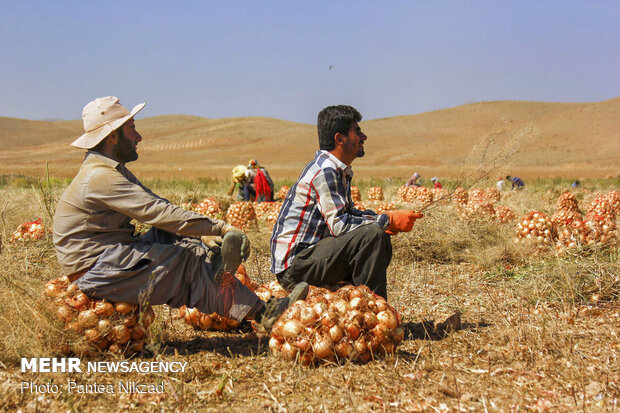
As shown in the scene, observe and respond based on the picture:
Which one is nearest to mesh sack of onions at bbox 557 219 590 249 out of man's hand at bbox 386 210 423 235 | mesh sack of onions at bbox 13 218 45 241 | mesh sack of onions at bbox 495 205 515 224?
mesh sack of onions at bbox 495 205 515 224

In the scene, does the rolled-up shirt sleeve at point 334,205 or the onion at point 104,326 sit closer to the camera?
the onion at point 104,326

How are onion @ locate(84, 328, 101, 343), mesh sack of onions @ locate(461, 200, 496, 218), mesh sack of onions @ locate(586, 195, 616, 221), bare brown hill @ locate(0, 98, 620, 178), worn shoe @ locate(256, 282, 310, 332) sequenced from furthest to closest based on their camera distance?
bare brown hill @ locate(0, 98, 620, 178), mesh sack of onions @ locate(461, 200, 496, 218), mesh sack of onions @ locate(586, 195, 616, 221), worn shoe @ locate(256, 282, 310, 332), onion @ locate(84, 328, 101, 343)

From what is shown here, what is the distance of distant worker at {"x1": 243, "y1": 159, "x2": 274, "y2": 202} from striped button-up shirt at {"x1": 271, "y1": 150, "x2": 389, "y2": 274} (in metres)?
6.76

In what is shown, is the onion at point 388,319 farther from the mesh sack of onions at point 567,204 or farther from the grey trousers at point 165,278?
the mesh sack of onions at point 567,204

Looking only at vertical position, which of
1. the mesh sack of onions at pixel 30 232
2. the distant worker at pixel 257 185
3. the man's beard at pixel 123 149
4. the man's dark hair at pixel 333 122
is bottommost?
the mesh sack of onions at pixel 30 232

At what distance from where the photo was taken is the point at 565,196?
29.3 feet

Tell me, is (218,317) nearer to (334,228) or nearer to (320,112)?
(334,228)

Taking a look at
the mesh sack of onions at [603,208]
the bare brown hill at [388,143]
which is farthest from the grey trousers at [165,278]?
the bare brown hill at [388,143]

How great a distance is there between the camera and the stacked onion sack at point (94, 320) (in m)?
3.07

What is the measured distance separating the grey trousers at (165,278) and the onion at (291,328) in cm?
47

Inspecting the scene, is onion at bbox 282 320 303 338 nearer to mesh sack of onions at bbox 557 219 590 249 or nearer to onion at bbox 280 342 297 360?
onion at bbox 280 342 297 360

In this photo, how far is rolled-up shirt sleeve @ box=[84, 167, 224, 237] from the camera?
3078mm

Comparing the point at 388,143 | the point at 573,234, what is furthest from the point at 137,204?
the point at 388,143

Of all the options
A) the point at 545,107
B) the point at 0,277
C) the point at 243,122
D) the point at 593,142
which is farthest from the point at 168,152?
the point at 0,277
